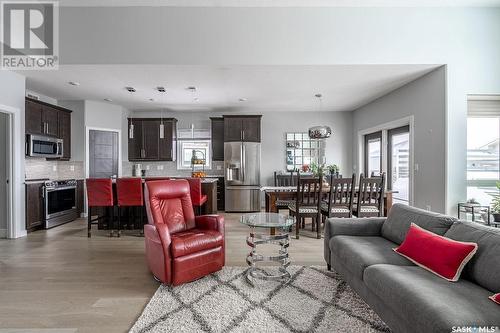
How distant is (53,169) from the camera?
5473 mm

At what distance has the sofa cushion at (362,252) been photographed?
2.00 meters

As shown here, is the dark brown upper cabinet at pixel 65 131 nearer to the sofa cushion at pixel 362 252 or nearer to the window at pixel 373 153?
the sofa cushion at pixel 362 252

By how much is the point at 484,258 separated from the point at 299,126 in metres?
5.71

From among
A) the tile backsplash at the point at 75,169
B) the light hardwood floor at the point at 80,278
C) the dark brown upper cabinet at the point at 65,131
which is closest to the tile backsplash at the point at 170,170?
the tile backsplash at the point at 75,169

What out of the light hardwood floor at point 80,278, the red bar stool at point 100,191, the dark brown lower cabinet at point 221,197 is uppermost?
the red bar stool at point 100,191

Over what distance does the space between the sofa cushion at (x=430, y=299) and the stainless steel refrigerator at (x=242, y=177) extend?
15.0 ft

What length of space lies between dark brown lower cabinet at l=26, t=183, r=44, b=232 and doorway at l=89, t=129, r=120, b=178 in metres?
1.31

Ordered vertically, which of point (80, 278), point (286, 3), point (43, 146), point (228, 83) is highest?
point (286, 3)

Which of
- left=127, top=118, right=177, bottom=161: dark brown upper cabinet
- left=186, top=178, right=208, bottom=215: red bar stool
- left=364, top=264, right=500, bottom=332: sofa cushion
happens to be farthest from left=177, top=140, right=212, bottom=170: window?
left=364, top=264, right=500, bottom=332: sofa cushion

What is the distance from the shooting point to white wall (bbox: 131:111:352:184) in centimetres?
704

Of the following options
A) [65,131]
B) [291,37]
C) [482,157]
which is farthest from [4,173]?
[482,157]

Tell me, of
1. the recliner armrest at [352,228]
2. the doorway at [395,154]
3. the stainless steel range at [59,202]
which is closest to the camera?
the recliner armrest at [352,228]

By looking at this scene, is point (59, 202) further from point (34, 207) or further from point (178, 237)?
point (178, 237)

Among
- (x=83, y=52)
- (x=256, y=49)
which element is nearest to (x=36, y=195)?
(x=83, y=52)
